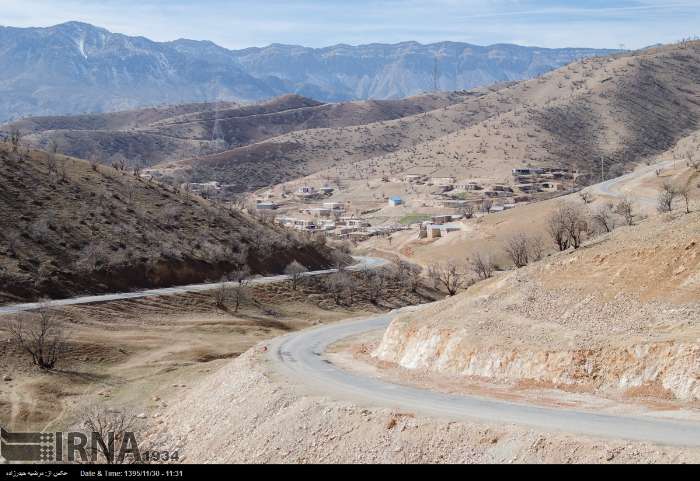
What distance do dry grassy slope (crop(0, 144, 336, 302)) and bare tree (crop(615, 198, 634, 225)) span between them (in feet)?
102

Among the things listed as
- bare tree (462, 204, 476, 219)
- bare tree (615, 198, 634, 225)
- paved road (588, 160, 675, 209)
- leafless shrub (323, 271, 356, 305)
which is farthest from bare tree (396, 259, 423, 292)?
bare tree (462, 204, 476, 219)

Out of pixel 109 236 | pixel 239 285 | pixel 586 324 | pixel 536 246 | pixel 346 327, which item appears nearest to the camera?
pixel 586 324

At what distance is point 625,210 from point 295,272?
116ft

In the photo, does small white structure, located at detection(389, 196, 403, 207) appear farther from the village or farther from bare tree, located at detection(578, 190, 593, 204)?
bare tree, located at detection(578, 190, 593, 204)

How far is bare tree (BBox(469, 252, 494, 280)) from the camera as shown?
256ft

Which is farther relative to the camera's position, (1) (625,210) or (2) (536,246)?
(1) (625,210)

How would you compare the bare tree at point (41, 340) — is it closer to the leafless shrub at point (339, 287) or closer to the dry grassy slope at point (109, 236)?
the dry grassy slope at point (109, 236)

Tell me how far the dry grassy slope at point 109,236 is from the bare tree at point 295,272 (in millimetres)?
2884

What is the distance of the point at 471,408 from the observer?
2627 centimetres

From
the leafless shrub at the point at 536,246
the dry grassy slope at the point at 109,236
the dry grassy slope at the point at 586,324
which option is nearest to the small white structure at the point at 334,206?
the dry grassy slope at the point at 109,236

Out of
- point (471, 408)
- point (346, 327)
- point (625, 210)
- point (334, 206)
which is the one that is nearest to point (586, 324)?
point (471, 408)

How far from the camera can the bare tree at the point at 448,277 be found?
81.1 meters

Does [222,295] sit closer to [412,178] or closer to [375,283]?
[375,283]

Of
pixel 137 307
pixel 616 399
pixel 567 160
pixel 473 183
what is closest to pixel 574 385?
pixel 616 399
